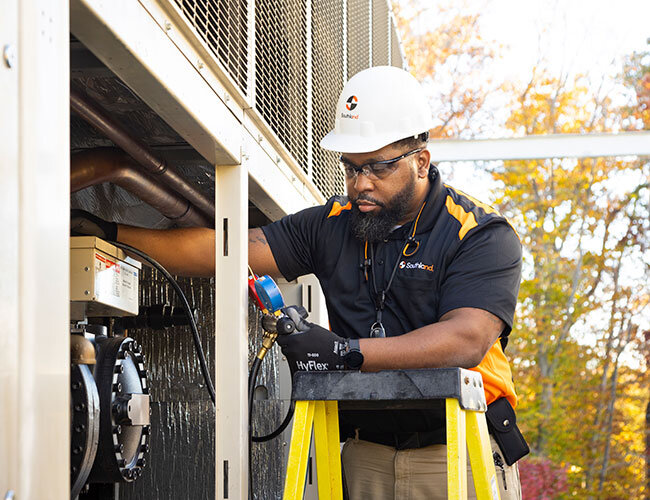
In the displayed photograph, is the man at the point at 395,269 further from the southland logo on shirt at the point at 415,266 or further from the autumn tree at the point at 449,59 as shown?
the autumn tree at the point at 449,59

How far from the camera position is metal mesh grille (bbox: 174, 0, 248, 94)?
8.66 ft

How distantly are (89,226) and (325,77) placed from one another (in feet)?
6.74

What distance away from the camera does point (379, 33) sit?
7.03 m

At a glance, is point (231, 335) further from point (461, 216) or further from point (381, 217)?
point (461, 216)

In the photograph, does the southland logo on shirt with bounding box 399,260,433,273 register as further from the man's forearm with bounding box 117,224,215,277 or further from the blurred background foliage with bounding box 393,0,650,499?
the blurred background foliage with bounding box 393,0,650,499

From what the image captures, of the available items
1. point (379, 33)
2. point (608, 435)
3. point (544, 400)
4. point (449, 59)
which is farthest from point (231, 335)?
point (449, 59)

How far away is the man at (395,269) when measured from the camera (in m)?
2.71

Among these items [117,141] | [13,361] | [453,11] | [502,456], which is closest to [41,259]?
[13,361]

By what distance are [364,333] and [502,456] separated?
610 mm

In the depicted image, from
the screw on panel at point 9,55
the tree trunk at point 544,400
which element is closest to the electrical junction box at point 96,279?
the screw on panel at point 9,55

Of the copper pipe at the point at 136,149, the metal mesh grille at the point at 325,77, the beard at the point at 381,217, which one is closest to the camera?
the copper pipe at the point at 136,149

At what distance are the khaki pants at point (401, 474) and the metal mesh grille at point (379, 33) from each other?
4.01m

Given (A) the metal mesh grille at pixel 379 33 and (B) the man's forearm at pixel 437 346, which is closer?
(B) the man's forearm at pixel 437 346

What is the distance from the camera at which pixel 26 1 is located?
62.5 inches
